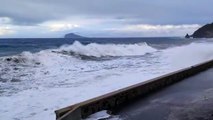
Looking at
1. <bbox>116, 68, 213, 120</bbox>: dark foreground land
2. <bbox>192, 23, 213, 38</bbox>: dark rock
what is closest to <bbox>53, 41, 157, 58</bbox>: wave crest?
<bbox>116, 68, 213, 120</bbox>: dark foreground land

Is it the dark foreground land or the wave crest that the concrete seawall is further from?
the wave crest

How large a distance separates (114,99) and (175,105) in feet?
5.71

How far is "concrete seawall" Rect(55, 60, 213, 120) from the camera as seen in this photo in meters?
7.40

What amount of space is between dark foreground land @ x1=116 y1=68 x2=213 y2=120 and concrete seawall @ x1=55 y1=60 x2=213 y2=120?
0.39 m

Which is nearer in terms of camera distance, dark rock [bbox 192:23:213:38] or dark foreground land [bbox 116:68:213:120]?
dark foreground land [bbox 116:68:213:120]

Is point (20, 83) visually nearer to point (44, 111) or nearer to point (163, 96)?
point (44, 111)

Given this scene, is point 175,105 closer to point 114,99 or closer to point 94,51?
point 114,99

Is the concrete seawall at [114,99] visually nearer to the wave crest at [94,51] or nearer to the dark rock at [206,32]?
the wave crest at [94,51]

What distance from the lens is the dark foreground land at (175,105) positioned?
7.84m

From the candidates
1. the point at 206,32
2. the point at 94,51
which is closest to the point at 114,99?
the point at 94,51

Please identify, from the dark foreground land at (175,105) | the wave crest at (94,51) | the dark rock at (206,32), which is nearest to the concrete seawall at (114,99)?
the dark foreground land at (175,105)

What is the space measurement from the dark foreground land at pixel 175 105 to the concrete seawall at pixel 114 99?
389mm

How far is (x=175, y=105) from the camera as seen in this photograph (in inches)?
356

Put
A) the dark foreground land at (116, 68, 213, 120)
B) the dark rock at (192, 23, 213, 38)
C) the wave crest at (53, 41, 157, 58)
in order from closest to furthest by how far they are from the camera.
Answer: the dark foreground land at (116, 68, 213, 120) < the wave crest at (53, 41, 157, 58) < the dark rock at (192, 23, 213, 38)
